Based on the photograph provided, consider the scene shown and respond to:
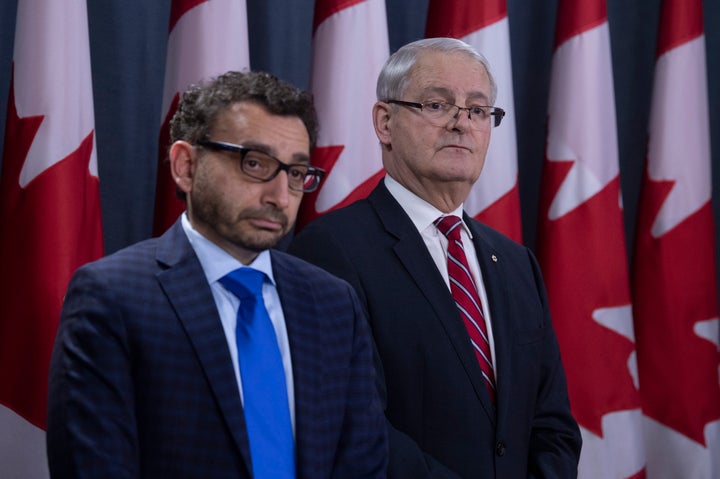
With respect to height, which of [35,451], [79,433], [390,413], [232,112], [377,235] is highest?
[232,112]

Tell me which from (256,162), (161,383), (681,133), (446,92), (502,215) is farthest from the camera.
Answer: (681,133)

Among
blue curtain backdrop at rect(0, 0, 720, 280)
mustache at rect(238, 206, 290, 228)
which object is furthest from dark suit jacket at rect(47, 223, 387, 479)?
blue curtain backdrop at rect(0, 0, 720, 280)

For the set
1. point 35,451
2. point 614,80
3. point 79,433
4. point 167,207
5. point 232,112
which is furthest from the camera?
point 614,80

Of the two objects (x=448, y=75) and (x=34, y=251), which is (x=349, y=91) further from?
(x=34, y=251)

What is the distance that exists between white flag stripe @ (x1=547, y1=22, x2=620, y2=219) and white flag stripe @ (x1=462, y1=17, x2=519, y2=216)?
0.17 m

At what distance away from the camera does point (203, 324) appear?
142 cm

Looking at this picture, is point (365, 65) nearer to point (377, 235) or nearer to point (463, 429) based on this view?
point (377, 235)

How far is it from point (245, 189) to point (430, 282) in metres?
0.58

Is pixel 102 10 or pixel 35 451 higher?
pixel 102 10

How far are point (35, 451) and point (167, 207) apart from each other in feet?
2.11

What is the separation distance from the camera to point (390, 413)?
73.4 inches

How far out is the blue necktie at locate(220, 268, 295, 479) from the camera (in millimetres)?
1425

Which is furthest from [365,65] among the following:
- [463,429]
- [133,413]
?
[133,413]

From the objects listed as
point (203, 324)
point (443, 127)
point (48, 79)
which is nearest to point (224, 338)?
point (203, 324)
